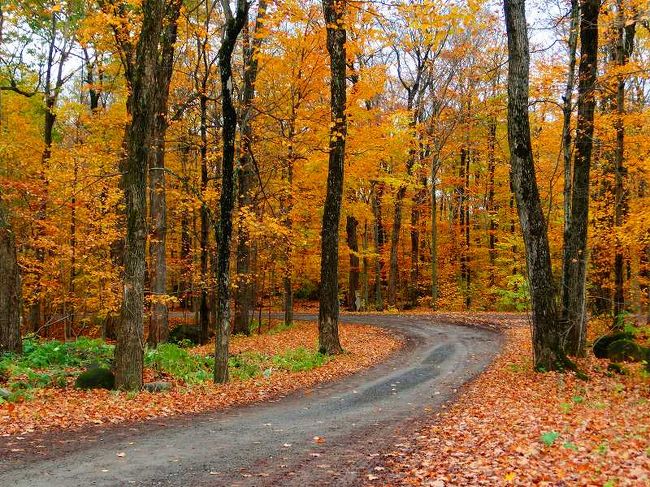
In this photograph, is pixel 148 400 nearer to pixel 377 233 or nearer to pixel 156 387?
pixel 156 387

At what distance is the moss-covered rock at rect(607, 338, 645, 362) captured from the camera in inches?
505

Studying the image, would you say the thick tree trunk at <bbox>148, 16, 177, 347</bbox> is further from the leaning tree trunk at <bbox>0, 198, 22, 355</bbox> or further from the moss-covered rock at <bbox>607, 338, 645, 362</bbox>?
the moss-covered rock at <bbox>607, 338, 645, 362</bbox>

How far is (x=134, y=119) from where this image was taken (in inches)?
407

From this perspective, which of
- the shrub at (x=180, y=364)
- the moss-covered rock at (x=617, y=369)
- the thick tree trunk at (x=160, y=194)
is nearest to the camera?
the moss-covered rock at (x=617, y=369)

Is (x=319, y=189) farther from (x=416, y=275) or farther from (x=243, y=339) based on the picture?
(x=416, y=275)

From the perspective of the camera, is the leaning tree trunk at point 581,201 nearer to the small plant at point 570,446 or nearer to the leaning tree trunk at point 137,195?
the small plant at point 570,446

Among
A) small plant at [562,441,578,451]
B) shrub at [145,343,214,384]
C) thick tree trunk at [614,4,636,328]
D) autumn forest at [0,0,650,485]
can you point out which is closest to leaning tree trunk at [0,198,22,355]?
autumn forest at [0,0,650,485]

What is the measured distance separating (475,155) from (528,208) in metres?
23.4

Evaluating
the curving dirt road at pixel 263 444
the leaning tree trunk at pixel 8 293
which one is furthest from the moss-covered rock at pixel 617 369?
the leaning tree trunk at pixel 8 293

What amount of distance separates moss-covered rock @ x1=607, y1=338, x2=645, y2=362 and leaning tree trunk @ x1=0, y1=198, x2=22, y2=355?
1591cm

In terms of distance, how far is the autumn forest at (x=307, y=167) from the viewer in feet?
37.6

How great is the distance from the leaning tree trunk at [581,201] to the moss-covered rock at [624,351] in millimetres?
908

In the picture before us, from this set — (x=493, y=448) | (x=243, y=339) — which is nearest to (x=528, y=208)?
(x=493, y=448)

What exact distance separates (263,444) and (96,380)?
550cm
